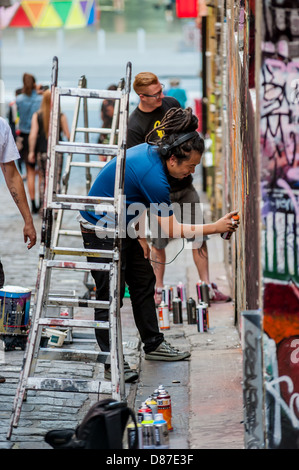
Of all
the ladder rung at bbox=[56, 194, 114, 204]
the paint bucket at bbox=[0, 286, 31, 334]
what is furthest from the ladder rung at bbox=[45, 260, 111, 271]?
the paint bucket at bbox=[0, 286, 31, 334]

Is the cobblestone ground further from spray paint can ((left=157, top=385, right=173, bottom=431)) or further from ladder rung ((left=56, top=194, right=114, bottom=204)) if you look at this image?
ladder rung ((left=56, top=194, right=114, bottom=204))

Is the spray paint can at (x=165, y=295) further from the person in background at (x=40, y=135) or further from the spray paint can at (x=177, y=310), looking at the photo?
the person in background at (x=40, y=135)

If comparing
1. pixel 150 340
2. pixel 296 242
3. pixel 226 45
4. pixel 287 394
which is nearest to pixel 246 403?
pixel 287 394

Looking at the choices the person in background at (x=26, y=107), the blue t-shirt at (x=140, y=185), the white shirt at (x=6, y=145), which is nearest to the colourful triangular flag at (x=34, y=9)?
the person in background at (x=26, y=107)

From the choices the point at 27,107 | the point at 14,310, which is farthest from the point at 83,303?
the point at 27,107

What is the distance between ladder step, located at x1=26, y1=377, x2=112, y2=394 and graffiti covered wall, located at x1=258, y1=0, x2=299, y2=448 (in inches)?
45.0

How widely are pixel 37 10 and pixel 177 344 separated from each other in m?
21.7

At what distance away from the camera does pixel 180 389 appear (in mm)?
6367

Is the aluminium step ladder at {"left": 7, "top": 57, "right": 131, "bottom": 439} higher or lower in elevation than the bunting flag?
Answer: lower

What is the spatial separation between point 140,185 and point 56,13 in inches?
839

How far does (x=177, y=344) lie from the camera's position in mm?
7539

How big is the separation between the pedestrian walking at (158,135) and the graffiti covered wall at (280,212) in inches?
126

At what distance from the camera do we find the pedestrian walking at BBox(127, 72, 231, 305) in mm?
8023

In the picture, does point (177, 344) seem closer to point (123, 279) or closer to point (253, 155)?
point (123, 279)
